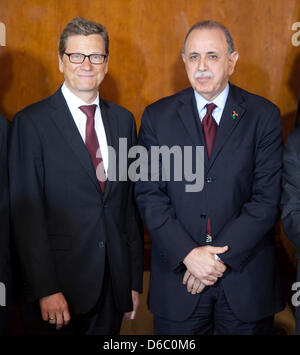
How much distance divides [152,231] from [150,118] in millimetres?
532

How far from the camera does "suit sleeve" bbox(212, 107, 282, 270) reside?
2350 millimetres

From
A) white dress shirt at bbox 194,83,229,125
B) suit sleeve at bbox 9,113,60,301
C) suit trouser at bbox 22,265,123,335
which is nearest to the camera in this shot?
suit sleeve at bbox 9,113,60,301

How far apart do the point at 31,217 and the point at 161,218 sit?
568mm

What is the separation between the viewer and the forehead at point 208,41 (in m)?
2.43

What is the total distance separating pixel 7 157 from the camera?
7.68ft

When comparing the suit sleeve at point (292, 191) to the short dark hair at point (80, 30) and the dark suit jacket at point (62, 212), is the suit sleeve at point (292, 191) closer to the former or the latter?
the dark suit jacket at point (62, 212)

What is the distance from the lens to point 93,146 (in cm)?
241

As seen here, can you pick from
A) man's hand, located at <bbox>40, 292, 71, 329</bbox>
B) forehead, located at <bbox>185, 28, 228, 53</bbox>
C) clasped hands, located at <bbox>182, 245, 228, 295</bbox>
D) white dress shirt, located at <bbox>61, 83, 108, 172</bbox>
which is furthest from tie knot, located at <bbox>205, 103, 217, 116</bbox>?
man's hand, located at <bbox>40, 292, 71, 329</bbox>

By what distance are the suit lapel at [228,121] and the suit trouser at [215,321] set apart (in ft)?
1.92

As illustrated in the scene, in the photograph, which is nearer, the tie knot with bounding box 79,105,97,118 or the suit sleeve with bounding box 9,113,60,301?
the suit sleeve with bounding box 9,113,60,301

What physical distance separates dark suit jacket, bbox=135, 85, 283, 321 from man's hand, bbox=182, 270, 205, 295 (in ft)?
0.10

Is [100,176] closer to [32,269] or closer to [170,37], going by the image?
[32,269]

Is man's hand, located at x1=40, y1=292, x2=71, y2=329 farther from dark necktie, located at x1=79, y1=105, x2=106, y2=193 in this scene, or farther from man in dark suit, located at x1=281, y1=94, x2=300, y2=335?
man in dark suit, located at x1=281, y1=94, x2=300, y2=335

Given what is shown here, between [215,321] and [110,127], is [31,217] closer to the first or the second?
[110,127]
